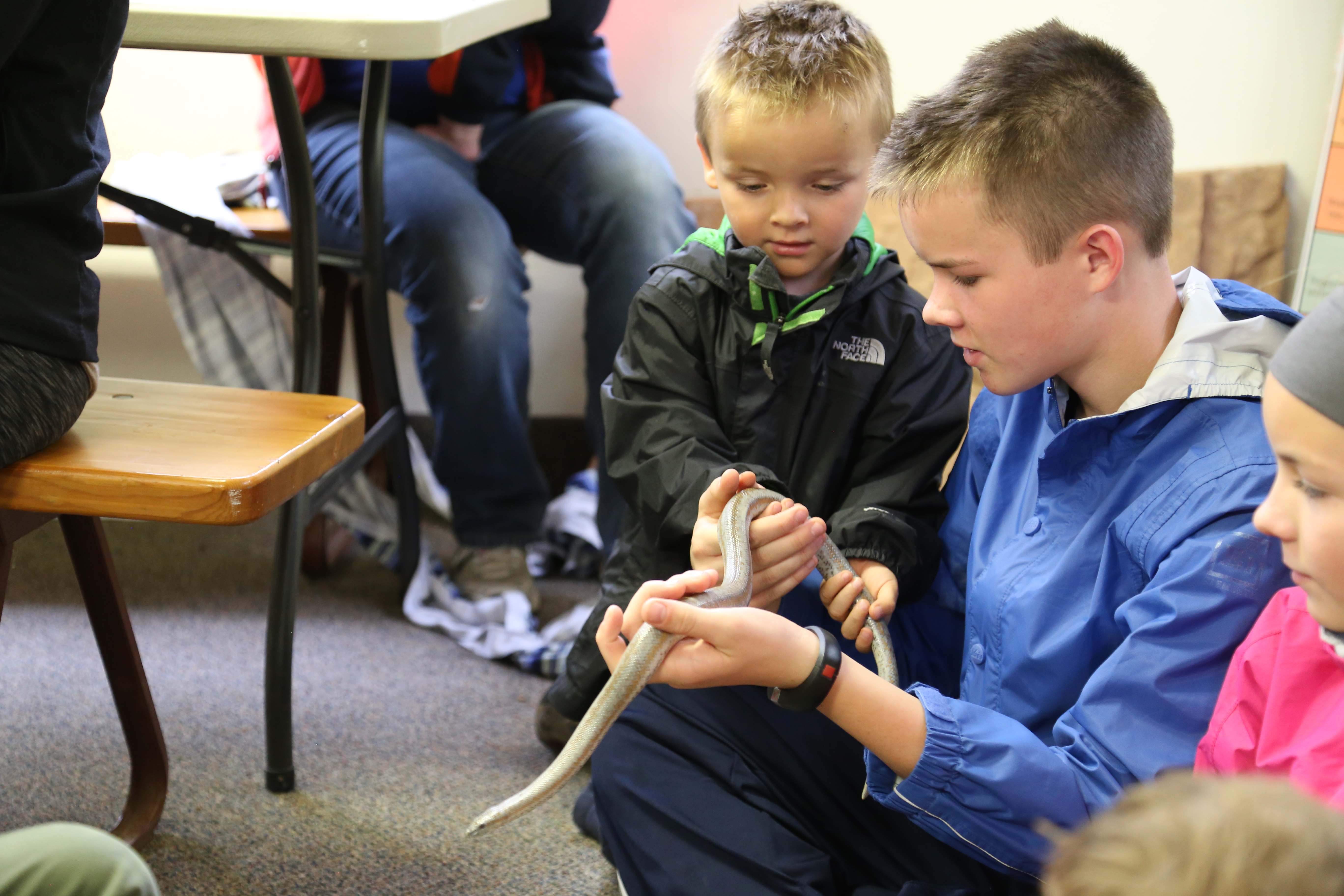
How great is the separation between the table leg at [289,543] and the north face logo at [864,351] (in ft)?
2.22

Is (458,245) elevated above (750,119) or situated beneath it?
situated beneath

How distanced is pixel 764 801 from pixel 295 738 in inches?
29.7

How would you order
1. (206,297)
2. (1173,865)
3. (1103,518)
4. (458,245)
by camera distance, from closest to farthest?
(1173,865), (1103,518), (458,245), (206,297)

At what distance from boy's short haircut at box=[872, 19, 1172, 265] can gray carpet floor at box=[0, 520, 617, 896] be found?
0.84 meters

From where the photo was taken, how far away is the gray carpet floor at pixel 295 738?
1268 millimetres

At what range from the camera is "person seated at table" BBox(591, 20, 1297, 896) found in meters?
0.83

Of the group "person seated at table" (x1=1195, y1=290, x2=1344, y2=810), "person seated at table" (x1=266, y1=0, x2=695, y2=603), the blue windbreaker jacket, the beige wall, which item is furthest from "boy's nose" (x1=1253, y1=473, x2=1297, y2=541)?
the beige wall

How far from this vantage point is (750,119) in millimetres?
1190

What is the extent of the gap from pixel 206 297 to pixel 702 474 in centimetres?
116

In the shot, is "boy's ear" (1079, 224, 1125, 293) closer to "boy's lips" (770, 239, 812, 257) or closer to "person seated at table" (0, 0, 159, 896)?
"boy's lips" (770, 239, 812, 257)

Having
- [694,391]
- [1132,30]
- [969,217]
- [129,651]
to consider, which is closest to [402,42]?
[694,391]

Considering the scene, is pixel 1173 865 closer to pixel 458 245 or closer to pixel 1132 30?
pixel 458 245

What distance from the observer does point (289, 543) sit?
1.39m

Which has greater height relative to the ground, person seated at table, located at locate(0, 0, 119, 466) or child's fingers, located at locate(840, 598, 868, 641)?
person seated at table, located at locate(0, 0, 119, 466)
